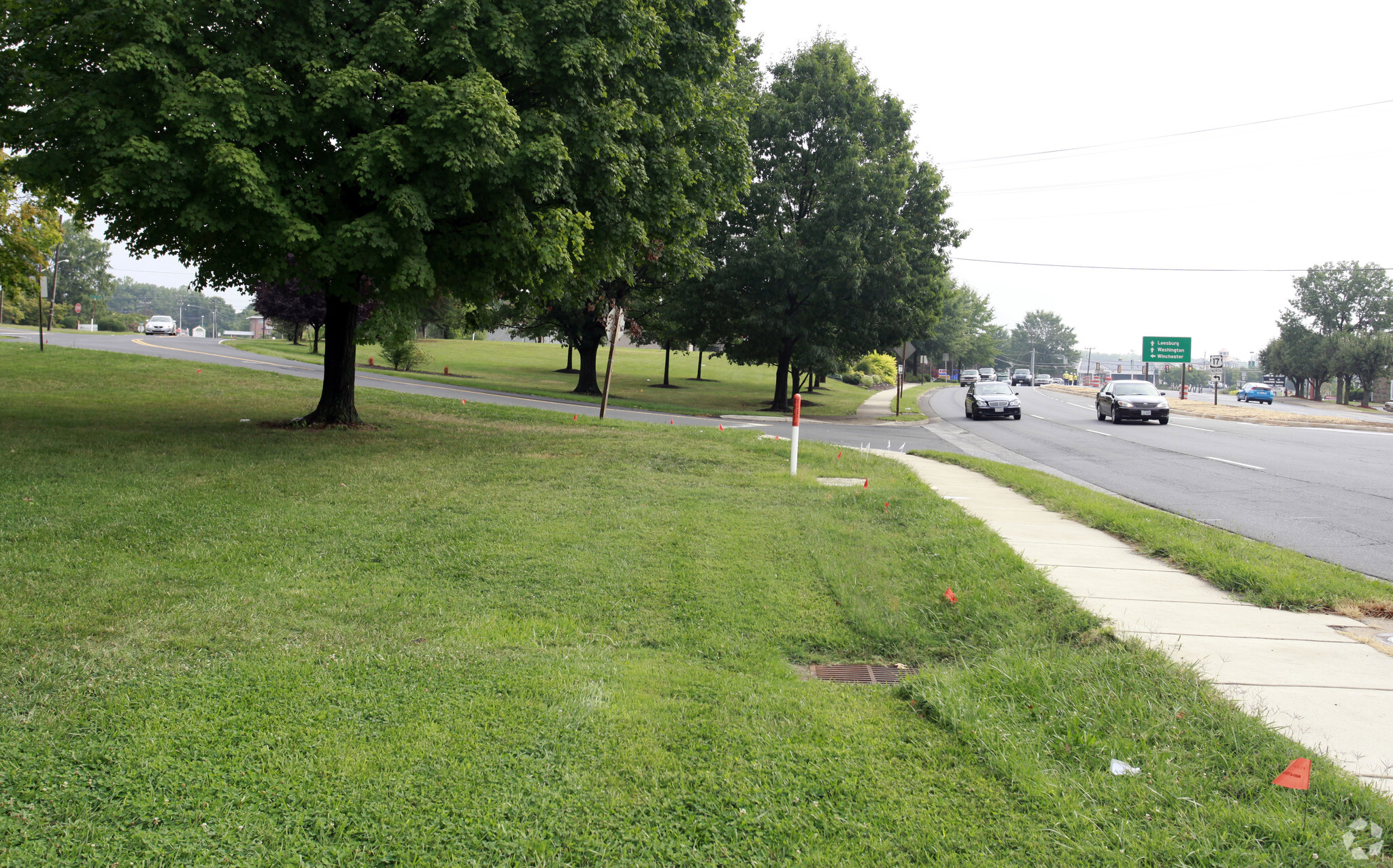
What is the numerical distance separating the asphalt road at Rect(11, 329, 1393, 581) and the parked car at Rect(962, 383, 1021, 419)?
2.75 ft

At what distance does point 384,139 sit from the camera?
1005 cm

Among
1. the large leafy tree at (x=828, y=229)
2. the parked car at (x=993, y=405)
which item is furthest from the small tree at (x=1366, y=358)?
the large leafy tree at (x=828, y=229)

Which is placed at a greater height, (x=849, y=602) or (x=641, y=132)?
(x=641, y=132)

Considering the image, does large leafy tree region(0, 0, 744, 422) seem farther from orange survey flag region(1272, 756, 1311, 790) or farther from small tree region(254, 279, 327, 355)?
small tree region(254, 279, 327, 355)

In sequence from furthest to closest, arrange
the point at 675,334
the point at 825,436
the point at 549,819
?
the point at 675,334 → the point at 825,436 → the point at 549,819

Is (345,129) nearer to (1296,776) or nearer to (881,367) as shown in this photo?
(1296,776)

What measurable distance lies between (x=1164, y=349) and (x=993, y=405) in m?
55.7

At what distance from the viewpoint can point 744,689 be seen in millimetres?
4164

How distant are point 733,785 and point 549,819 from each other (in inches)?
27.8

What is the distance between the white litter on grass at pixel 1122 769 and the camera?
328 cm

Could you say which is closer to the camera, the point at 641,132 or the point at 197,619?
the point at 197,619

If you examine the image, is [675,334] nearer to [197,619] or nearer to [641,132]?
[641,132]

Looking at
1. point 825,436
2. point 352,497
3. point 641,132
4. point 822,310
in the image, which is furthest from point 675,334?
point 352,497

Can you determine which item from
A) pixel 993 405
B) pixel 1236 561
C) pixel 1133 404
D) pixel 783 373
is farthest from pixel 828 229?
pixel 1236 561
